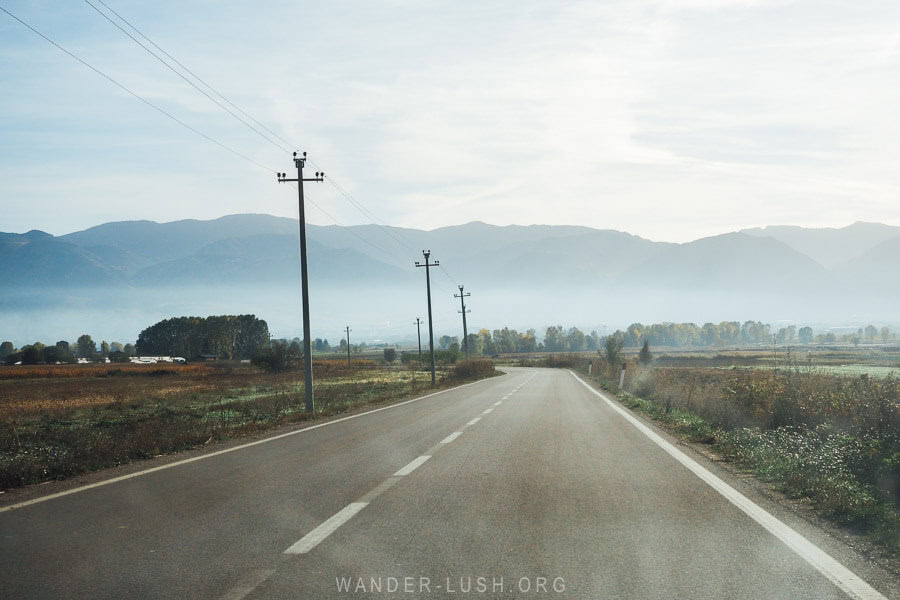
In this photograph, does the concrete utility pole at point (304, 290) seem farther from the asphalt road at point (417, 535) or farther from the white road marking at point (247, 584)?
the white road marking at point (247, 584)

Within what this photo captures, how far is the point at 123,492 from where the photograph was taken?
838 centimetres

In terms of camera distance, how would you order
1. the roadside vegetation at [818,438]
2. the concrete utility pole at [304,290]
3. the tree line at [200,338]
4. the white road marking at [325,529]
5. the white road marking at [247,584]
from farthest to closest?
the tree line at [200,338], the concrete utility pole at [304,290], the roadside vegetation at [818,438], the white road marking at [325,529], the white road marking at [247,584]

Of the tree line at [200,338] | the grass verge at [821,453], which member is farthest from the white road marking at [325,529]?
the tree line at [200,338]

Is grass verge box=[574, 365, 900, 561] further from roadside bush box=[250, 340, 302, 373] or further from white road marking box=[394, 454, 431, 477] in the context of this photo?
roadside bush box=[250, 340, 302, 373]

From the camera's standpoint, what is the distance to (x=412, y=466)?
990 centimetres

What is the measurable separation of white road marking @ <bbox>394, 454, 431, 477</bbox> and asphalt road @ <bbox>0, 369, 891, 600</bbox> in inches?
1.5

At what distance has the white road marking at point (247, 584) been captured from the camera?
4.54 metres

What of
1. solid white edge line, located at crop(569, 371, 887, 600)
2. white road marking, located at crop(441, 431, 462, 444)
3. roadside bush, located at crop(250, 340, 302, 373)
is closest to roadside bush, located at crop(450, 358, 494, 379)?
roadside bush, located at crop(250, 340, 302, 373)

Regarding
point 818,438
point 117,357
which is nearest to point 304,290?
point 818,438

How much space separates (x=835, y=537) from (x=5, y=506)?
8.16 metres

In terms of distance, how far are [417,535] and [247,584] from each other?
1627mm

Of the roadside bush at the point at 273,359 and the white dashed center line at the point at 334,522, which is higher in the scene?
the roadside bush at the point at 273,359

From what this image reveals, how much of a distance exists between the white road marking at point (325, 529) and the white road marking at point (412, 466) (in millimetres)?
1950

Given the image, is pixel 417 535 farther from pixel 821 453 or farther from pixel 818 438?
pixel 818 438
